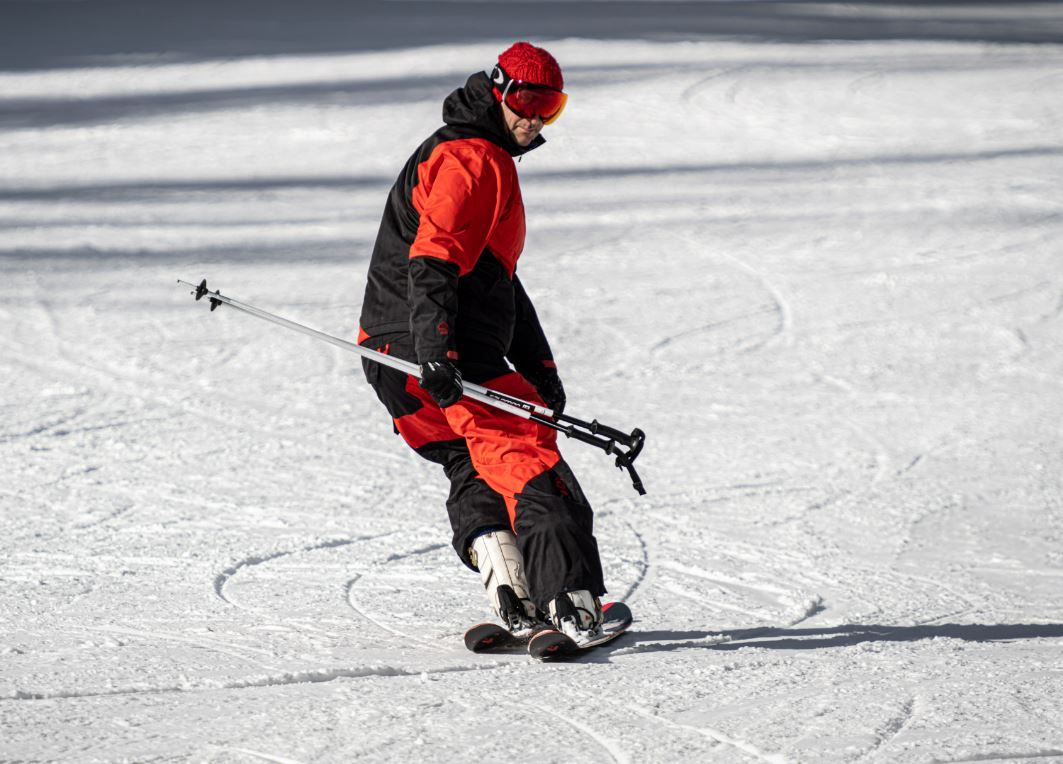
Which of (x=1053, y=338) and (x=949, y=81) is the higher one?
(x=949, y=81)

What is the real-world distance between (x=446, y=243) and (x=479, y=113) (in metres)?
0.33

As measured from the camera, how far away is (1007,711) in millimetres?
2428

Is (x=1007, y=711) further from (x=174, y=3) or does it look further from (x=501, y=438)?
(x=174, y=3)

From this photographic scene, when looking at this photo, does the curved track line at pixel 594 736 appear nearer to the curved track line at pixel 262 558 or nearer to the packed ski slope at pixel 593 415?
the packed ski slope at pixel 593 415

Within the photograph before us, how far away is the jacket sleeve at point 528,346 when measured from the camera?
3.33 metres

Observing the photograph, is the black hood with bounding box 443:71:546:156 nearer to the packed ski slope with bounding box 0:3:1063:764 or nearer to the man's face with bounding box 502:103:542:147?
the man's face with bounding box 502:103:542:147

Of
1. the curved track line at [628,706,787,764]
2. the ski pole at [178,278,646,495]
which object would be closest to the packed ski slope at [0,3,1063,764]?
the curved track line at [628,706,787,764]

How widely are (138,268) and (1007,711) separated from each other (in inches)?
258

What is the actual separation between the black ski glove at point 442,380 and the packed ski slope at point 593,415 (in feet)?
1.98

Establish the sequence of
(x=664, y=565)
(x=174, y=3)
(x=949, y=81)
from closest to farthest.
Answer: (x=664, y=565)
(x=949, y=81)
(x=174, y=3)

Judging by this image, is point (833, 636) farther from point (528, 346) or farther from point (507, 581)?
point (528, 346)

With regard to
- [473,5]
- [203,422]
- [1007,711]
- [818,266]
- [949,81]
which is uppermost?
[473,5]

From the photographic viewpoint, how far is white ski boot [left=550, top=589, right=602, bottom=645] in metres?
2.92

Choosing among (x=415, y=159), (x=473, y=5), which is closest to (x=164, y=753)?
(x=415, y=159)
